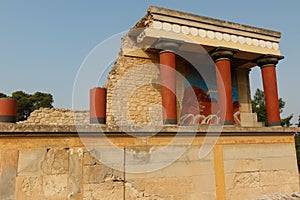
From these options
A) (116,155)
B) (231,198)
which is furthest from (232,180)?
(116,155)

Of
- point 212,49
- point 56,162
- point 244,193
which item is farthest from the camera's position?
point 212,49

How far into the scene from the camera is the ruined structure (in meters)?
3.61

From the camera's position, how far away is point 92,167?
3.82 meters

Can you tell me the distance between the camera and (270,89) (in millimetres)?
7941

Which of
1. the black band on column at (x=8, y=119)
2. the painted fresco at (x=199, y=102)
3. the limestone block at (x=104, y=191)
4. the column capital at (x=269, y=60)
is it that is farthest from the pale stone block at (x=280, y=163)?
the black band on column at (x=8, y=119)

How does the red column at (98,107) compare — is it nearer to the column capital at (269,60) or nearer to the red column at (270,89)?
the red column at (270,89)

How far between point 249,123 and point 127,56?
552 cm

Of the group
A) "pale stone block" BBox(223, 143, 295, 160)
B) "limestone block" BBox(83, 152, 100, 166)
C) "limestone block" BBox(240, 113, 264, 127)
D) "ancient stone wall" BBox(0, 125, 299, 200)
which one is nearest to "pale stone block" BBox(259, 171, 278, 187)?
"ancient stone wall" BBox(0, 125, 299, 200)

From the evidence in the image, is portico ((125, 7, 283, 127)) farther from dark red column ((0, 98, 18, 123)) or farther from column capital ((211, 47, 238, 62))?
dark red column ((0, 98, 18, 123))

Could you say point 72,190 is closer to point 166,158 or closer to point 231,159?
point 166,158

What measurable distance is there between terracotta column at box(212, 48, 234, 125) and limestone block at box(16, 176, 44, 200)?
4.79m

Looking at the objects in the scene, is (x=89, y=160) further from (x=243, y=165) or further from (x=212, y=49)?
(x=212, y=49)

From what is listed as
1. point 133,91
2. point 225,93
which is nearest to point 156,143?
point 225,93

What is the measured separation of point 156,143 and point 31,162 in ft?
6.48
